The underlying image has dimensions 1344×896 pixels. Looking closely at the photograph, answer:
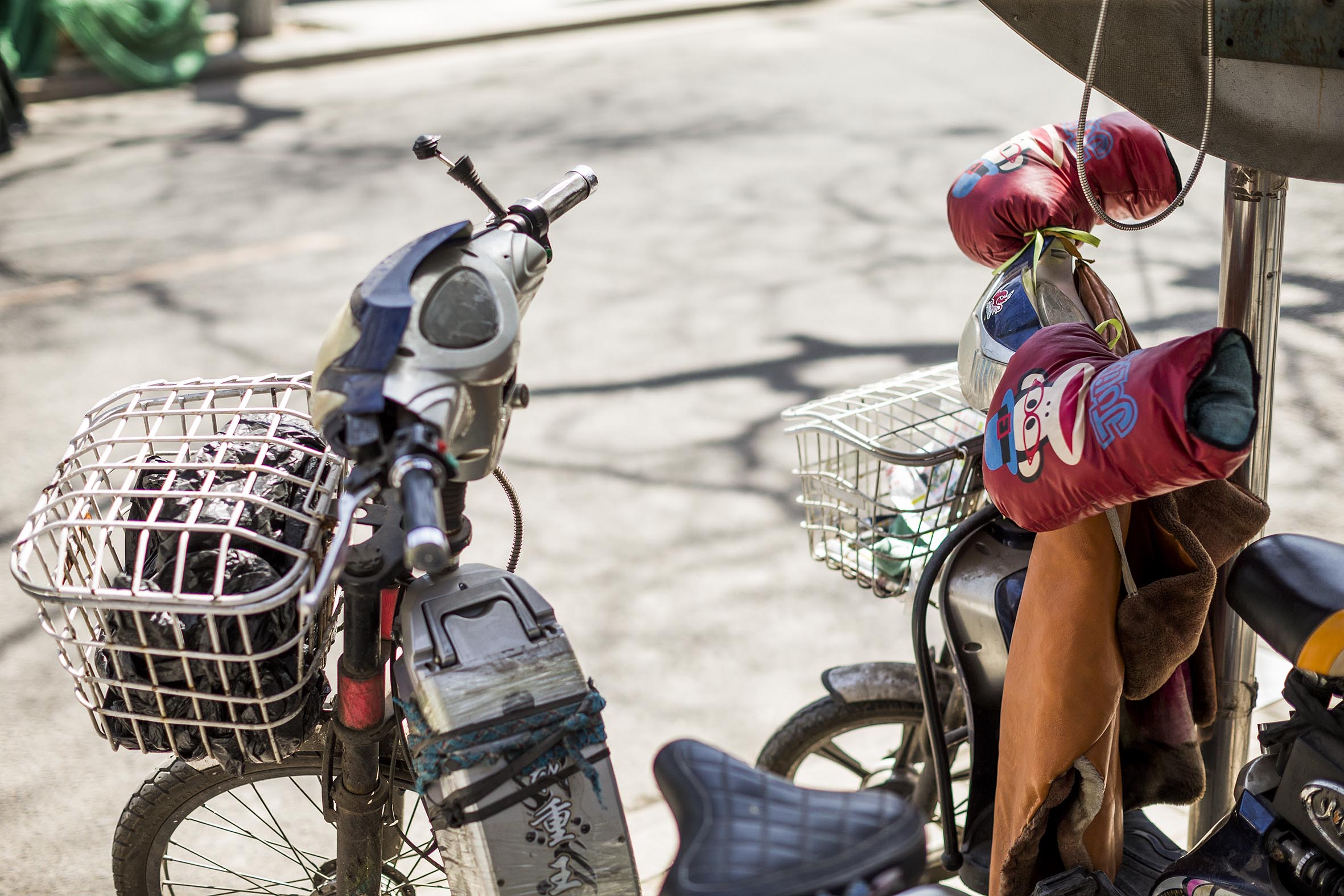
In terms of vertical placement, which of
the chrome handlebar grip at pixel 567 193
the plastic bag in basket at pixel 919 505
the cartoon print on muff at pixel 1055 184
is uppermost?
the chrome handlebar grip at pixel 567 193

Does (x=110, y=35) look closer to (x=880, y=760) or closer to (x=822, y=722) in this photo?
(x=880, y=760)

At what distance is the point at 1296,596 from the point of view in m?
1.61

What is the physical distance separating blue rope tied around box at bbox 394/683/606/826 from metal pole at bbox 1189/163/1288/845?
110 cm

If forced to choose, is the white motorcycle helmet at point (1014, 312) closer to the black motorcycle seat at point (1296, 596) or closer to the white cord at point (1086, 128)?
the white cord at point (1086, 128)

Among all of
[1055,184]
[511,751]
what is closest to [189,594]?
[511,751]

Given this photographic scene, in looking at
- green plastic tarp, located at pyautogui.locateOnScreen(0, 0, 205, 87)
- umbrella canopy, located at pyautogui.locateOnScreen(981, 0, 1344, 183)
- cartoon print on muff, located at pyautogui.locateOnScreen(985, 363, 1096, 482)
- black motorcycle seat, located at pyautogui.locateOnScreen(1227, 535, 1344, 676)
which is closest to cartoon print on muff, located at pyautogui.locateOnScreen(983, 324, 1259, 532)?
cartoon print on muff, located at pyautogui.locateOnScreen(985, 363, 1096, 482)

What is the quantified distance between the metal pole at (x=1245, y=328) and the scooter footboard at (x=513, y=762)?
1.10 metres

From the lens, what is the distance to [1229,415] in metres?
1.28

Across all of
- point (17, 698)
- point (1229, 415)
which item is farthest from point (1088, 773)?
point (17, 698)

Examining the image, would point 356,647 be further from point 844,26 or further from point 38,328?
point 844,26

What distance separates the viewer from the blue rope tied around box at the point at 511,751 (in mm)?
1380

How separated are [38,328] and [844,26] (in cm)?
747

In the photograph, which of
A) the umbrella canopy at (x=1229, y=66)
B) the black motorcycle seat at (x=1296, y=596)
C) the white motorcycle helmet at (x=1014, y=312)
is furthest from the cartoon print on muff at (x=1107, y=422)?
the umbrella canopy at (x=1229, y=66)

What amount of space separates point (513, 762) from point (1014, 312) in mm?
1003
